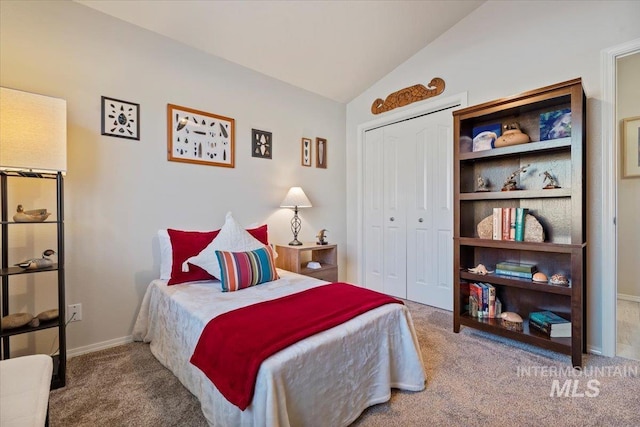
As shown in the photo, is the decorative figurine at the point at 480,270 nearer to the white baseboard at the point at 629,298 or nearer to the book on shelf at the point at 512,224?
the book on shelf at the point at 512,224

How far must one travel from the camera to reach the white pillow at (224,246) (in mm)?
2082

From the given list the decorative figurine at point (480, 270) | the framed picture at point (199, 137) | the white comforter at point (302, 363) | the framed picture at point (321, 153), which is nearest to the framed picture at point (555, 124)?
the decorative figurine at point (480, 270)

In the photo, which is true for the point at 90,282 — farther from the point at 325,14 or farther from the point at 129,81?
the point at 325,14

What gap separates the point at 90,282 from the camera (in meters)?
2.09

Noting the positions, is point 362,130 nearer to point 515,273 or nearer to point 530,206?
point 530,206

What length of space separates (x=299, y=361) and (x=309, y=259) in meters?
2.30

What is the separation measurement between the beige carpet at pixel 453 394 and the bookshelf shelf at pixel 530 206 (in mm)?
197

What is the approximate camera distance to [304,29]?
102 inches

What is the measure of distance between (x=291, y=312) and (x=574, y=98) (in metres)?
2.24

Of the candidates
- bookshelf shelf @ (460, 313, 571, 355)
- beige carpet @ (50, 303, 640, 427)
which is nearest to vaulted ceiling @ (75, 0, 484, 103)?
beige carpet @ (50, 303, 640, 427)

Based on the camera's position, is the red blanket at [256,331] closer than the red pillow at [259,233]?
Yes

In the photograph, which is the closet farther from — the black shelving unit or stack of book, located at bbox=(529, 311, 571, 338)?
the black shelving unit

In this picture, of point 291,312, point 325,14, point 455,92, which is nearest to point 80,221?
point 291,312

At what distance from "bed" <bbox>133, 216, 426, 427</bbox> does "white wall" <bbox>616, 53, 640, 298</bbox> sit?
314 cm
